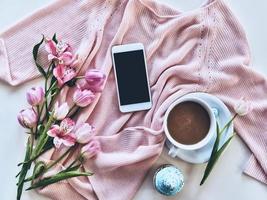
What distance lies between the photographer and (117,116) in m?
0.84

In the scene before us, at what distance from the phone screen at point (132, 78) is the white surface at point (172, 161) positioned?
0.12m

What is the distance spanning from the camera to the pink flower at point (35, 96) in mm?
777

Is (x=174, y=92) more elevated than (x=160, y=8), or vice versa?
(x=160, y=8)

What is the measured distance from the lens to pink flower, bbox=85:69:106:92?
79 centimetres

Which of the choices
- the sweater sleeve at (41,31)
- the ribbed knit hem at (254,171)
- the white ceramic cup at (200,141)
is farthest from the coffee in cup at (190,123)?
the sweater sleeve at (41,31)

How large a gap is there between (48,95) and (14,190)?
A: 0.18 metres

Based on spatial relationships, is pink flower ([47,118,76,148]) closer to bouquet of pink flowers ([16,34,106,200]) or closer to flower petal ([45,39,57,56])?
bouquet of pink flowers ([16,34,106,200])

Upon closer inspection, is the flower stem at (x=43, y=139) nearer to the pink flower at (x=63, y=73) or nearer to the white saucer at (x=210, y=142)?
the pink flower at (x=63, y=73)

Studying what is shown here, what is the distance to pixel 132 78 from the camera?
2.73 ft

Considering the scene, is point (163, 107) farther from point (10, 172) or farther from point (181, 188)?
point (10, 172)

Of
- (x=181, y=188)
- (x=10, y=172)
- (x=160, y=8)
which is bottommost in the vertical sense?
(x=181, y=188)

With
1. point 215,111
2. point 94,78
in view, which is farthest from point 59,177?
point 215,111

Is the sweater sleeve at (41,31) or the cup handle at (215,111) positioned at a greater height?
the sweater sleeve at (41,31)

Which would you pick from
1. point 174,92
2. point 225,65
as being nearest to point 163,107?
point 174,92
